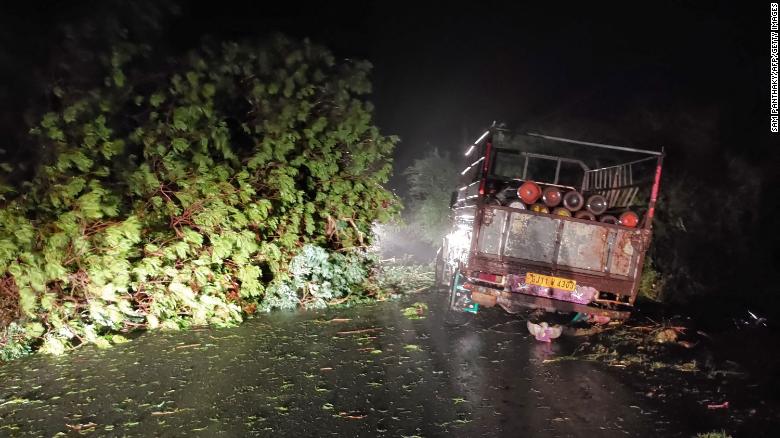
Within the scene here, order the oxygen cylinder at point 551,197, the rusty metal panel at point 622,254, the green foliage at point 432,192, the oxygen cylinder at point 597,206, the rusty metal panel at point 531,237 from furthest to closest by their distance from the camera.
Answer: the green foliage at point 432,192 < the oxygen cylinder at point 551,197 < the oxygen cylinder at point 597,206 < the rusty metal panel at point 531,237 < the rusty metal panel at point 622,254

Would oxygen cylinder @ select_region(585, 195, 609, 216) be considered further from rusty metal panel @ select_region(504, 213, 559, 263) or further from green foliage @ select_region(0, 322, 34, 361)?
green foliage @ select_region(0, 322, 34, 361)

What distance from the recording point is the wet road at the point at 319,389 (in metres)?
4.12

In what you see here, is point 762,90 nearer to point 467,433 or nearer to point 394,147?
point 394,147

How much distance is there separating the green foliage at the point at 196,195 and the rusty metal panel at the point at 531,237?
3.27m

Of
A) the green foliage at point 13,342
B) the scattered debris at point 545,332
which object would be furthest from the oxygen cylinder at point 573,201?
the green foliage at point 13,342

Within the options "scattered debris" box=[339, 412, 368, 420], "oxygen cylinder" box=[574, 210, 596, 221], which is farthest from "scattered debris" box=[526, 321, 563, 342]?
"scattered debris" box=[339, 412, 368, 420]

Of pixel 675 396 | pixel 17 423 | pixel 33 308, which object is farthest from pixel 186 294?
pixel 675 396

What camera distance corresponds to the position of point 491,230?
6949mm

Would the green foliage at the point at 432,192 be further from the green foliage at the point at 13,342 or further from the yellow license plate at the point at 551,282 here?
the green foliage at the point at 13,342

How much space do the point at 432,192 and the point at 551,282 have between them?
16.7 meters

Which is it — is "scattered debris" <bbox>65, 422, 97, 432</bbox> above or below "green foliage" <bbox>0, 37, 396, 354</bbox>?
below

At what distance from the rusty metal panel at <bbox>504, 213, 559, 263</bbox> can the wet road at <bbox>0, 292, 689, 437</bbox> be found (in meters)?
1.38

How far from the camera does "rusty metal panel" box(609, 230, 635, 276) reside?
6766 mm

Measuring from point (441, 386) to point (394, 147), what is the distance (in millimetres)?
5474
